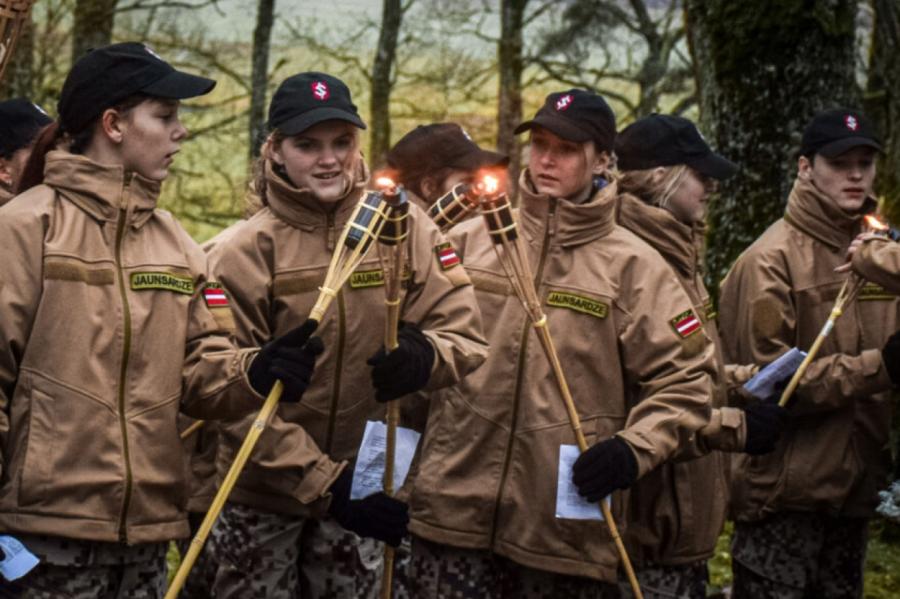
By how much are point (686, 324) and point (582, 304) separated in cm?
38

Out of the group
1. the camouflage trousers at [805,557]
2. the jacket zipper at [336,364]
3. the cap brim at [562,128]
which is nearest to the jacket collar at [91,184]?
the jacket zipper at [336,364]

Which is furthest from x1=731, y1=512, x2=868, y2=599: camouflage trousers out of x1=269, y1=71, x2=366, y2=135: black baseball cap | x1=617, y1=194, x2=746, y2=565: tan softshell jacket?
x1=269, y1=71, x2=366, y2=135: black baseball cap

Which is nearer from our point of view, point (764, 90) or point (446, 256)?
point (446, 256)

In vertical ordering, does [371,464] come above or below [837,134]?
below

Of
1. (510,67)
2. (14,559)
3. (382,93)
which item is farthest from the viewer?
(510,67)

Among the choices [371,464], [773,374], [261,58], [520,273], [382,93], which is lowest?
[371,464]

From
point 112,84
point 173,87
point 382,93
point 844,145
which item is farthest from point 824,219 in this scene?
point 382,93

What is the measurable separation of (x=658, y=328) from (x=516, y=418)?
0.59m

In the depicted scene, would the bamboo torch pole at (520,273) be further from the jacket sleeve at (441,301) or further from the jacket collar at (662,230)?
the jacket collar at (662,230)

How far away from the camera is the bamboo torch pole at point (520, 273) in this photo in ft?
16.8

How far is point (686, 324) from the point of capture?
534 cm

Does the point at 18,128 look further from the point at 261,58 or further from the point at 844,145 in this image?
the point at 261,58

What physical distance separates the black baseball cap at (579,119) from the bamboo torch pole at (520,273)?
1.45 feet

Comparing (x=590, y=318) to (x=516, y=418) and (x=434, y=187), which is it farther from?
(x=434, y=187)
